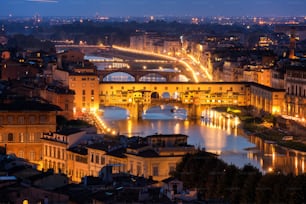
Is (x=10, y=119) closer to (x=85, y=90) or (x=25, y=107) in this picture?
(x=25, y=107)

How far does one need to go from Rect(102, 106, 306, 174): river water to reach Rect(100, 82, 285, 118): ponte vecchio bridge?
156 millimetres

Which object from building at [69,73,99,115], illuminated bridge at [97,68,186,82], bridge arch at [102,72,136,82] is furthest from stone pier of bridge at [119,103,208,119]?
bridge arch at [102,72,136,82]

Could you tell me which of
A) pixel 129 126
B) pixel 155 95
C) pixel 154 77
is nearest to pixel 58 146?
pixel 129 126

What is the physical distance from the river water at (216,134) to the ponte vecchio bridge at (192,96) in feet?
0.51

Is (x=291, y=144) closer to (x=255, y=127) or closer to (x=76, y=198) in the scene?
(x=255, y=127)

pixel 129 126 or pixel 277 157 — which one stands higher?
pixel 277 157

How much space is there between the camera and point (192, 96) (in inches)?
766

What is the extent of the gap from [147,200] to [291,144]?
8.09 metres

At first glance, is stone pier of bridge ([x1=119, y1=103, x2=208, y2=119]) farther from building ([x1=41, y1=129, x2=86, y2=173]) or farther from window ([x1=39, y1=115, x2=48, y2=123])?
building ([x1=41, y1=129, x2=86, y2=173])

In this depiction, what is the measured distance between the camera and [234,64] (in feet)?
79.3

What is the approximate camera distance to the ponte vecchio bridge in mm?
18641

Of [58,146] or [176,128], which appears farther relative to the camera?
[176,128]

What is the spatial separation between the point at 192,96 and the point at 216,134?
14.7ft

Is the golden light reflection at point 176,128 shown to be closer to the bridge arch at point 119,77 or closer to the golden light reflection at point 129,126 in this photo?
the golden light reflection at point 129,126
